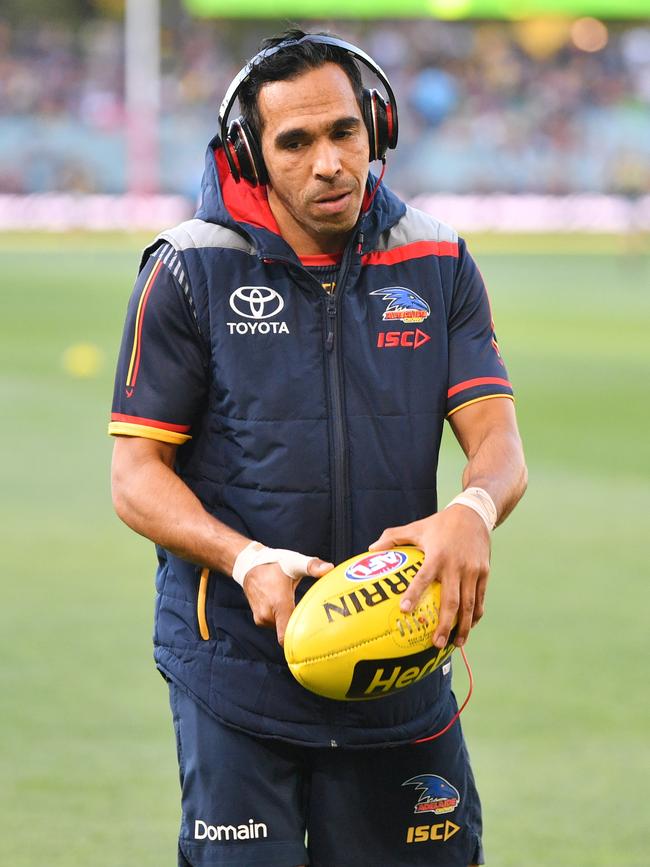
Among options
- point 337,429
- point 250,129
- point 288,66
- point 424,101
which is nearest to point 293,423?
point 337,429

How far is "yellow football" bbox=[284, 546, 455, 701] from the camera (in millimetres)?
3150

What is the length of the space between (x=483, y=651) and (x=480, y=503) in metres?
4.02

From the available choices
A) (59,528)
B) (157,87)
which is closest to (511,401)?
(59,528)

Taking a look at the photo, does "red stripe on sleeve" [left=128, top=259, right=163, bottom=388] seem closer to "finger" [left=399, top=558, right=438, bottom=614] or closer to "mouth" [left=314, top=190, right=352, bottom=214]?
"mouth" [left=314, top=190, right=352, bottom=214]

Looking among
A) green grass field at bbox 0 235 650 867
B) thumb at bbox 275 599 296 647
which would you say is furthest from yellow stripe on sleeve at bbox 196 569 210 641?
green grass field at bbox 0 235 650 867

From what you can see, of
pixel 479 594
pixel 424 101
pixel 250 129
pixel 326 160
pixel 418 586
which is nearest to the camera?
pixel 418 586

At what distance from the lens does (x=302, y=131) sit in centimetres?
343

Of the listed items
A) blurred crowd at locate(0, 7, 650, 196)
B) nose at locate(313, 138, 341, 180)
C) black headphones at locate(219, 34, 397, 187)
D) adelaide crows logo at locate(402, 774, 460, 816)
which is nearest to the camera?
nose at locate(313, 138, 341, 180)

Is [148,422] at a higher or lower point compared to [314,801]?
higher

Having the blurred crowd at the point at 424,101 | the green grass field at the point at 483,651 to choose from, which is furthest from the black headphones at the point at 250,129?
the blurred crowd at the point at 424,101

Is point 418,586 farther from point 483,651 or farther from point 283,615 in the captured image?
point 483,651

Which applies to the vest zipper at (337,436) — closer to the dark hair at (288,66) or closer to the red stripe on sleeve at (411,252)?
the red stripe on sleeve at (411,252)

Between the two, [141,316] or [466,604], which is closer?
[466,604]

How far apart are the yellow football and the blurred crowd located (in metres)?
35.9
